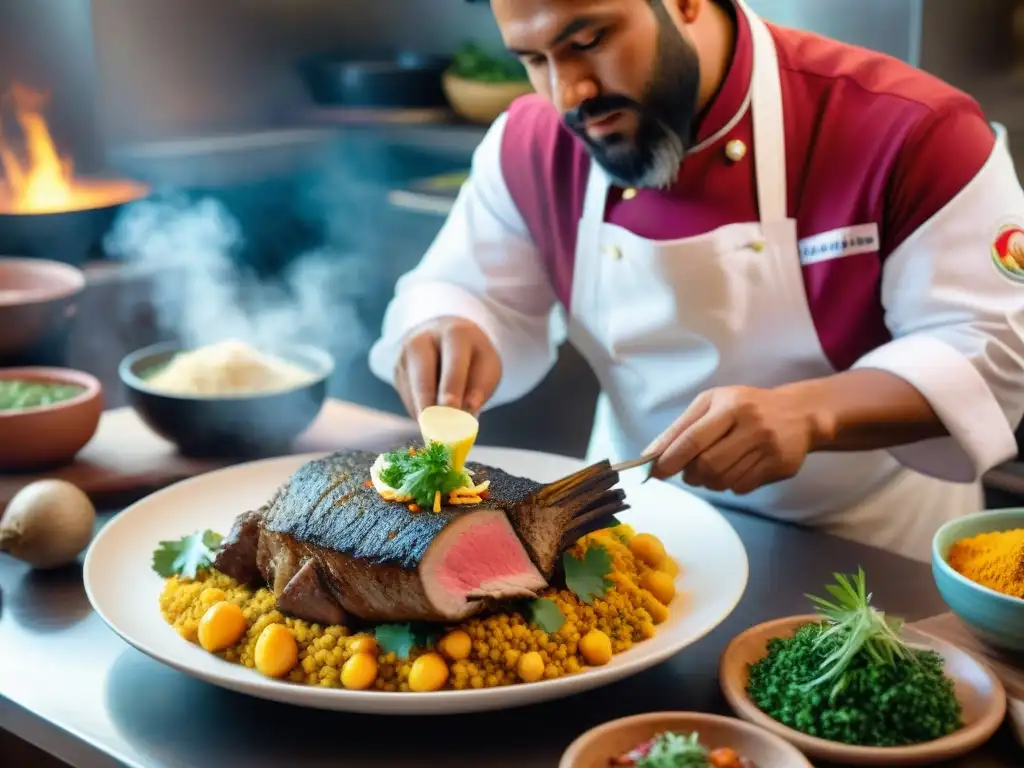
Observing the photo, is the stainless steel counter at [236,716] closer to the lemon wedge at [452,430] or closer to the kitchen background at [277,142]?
the lemon wedge at [452,430]

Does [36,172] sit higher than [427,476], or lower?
lower

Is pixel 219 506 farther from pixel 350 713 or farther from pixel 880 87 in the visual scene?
pixel 880 87

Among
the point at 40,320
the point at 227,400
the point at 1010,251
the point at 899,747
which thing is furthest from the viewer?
the point at 40,320

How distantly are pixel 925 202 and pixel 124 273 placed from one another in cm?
225

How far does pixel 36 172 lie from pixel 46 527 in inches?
84.4

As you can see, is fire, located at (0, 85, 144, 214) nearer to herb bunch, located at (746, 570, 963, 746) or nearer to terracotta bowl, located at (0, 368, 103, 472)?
terracotta bowl, located at (0, 368, 103, 472)

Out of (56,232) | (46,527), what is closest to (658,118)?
(46,527)

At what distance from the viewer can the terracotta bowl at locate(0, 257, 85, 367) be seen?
95.4 inches

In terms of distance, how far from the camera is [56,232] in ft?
9.63

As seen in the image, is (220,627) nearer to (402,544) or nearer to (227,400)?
(402,544)

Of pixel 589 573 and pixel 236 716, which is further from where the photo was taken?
pixel 589 573

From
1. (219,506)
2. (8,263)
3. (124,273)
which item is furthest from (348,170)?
(219,506)

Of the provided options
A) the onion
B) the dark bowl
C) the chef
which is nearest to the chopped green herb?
the onion

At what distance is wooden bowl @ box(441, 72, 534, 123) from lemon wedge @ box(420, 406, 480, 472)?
8.09 feet
